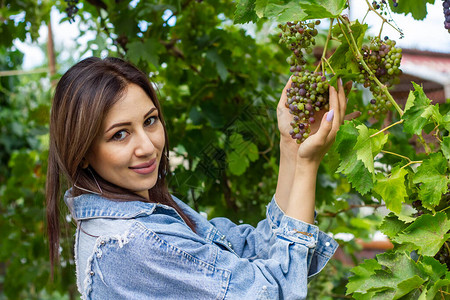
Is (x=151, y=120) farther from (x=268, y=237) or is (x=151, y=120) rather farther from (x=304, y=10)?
(x=304, y=10)

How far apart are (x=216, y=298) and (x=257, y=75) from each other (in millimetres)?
1445

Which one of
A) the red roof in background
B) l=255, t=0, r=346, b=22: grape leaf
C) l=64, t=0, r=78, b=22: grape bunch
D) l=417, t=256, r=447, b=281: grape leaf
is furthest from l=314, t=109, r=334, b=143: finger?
l=64, t=0, r=78, b=22: grape bunch

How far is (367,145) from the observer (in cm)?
100

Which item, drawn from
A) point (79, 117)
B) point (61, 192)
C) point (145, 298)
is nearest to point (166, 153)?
point (61, 192)

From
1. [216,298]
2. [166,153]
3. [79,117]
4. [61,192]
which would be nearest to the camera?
[216,298]

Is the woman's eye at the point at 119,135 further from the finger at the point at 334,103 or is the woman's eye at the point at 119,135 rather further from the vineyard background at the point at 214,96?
the vineyard background at the point at 214,96

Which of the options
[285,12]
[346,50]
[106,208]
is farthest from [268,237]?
[285,12]

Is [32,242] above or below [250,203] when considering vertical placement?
below

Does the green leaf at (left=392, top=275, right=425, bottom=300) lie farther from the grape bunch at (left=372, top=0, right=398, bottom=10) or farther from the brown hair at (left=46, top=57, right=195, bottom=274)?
the brown hair at (left=46, top=57, right=195, bottom=274)

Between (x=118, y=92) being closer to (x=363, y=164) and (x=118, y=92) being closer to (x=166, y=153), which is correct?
(x=166, y=153)

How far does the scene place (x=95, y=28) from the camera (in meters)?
2.29

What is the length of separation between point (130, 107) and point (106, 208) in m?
→ 0.24

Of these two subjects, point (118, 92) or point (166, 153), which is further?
Answer: point (166, 153)

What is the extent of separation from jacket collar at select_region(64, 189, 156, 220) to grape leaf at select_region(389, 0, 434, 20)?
0.76m
